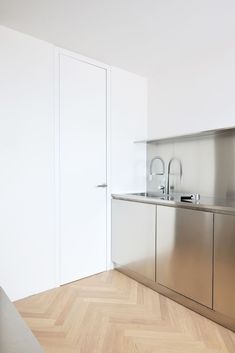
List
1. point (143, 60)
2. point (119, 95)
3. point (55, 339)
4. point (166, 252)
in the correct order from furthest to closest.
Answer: point (119, 95) < point (143, 60) < point (166, 252) < point (55, 339)

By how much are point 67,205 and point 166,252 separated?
110cm

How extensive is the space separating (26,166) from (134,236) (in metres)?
1.33

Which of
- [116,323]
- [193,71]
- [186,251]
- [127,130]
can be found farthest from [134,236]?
[193,71]

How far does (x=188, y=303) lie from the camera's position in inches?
82.5

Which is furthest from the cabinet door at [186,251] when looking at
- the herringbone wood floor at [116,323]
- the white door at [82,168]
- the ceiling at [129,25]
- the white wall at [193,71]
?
the ceiling at [129,25]

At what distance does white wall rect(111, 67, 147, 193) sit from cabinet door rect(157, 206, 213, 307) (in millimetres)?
826

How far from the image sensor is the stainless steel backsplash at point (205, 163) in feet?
7.92

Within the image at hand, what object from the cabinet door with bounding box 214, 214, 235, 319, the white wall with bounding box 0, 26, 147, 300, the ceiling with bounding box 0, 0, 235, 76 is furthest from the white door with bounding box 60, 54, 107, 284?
the cabinet door with bounding box 214, 214, 235, 319

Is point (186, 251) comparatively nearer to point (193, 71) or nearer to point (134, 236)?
Answer: point (134, 236)

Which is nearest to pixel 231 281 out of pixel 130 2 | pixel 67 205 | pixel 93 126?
pixel 67 205

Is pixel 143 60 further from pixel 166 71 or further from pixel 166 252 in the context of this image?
pixel 166 252

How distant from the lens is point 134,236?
2602 mm

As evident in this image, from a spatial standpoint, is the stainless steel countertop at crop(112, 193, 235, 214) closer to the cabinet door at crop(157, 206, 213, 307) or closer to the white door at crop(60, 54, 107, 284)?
the cabinet door at crop(157, 206, 213, 307)

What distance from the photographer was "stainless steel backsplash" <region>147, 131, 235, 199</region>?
2414 mm
